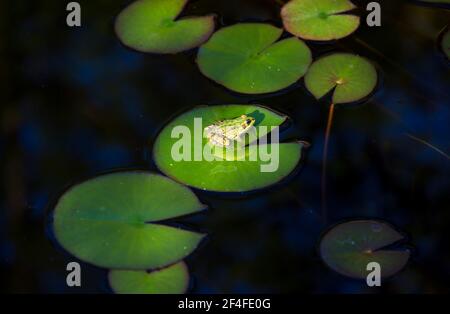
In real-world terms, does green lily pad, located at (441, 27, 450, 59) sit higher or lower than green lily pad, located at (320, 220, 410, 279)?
higher

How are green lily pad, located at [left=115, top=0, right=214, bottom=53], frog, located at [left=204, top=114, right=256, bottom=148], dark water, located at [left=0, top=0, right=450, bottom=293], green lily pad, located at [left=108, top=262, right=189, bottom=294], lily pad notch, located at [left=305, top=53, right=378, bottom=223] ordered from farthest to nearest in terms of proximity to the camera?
green lily pad, located at [left=115, top=0, right=214, bottom=53] → lily pad notch, located at [left=305, top=53, right=378, bottom=223] → frog, located at [left=204, top=114, right=256, bottom=148] → dark water, located at [left=0, top=0, right=450, bottom=293] → green lily pad, located at [left=108, top=262, right=189, bottom=294]

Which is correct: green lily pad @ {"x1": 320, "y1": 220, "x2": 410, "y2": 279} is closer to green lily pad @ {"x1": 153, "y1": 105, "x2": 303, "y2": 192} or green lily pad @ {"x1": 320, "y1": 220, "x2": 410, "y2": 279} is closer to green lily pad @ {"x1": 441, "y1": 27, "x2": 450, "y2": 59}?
green lily pad @ {"x1": 153, "y1": 105, "x2": 303, "y2": 192}

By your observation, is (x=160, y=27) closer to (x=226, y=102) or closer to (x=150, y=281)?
(x=226, y=102)

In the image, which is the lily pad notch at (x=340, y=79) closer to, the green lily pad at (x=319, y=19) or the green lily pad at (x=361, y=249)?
the green lily pad at (x=319, y=19)

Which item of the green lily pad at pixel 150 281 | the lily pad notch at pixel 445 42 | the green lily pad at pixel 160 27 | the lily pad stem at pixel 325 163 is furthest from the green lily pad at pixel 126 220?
the lily pad notch at pixel 445 42

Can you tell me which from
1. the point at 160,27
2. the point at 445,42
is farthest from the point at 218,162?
the point at 445,42

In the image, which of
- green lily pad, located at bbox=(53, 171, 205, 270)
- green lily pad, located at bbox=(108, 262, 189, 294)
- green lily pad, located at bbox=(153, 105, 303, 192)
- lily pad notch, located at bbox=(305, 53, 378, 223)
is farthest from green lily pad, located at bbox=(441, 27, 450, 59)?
green lily pad, located at bbox=(108, 262, 189, 294)
